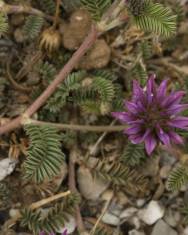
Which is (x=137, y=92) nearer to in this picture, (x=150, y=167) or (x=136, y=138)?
(x=136, y=138)

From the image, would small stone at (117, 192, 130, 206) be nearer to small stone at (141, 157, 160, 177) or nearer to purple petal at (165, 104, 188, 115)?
small stone at (141, 157, 160, 177)

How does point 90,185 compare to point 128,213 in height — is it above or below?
above

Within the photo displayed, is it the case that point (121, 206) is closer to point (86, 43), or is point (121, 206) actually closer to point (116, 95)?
point (116, 95)

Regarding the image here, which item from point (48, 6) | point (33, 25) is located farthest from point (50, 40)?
point (48, 6)

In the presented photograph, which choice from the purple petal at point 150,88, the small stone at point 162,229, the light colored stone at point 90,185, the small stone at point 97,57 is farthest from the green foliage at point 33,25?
the small stone at point 162,229

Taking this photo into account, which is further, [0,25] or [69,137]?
[69,137]

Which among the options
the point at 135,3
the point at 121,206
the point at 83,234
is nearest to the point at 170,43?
the point at 135,3
